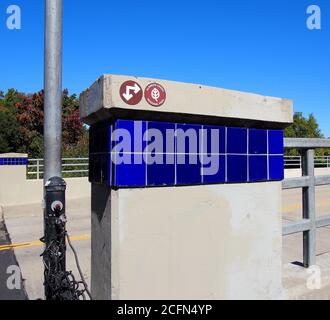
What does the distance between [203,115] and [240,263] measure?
109 centimetres

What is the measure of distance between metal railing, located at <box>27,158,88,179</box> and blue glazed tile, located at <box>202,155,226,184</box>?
40.1ft

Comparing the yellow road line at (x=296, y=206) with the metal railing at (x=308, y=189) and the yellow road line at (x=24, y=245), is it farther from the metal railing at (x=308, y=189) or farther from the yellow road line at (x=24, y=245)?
the metal railing at (x=308, y=189)

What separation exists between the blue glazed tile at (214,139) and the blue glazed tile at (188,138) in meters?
0.05

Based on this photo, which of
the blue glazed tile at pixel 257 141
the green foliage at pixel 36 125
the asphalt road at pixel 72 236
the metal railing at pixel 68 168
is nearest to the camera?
the blue glazed tile at pixel 257 141

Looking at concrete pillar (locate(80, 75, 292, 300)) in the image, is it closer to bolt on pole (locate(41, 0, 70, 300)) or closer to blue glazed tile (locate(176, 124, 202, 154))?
blue glazed tile (locate(176, 124, 202, 154))

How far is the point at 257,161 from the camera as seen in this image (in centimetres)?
274

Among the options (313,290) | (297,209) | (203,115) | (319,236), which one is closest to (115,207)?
(203,115)

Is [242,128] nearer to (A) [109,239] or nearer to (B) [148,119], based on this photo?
(B) [148,119]

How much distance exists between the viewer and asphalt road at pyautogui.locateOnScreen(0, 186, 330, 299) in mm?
5402

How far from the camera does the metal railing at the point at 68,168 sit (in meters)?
14.2

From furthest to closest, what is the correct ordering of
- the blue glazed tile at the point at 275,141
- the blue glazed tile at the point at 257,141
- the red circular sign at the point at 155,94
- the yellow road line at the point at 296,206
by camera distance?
the yellow road line at the point at 296,206 < the blue glazed tile at the point at 275,141 < the blue glazed tile at the point at 257,141 < the red circular sign at the point at 155,94

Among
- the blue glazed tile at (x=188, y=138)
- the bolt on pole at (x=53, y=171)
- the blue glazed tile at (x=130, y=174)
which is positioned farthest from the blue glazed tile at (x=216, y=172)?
the bolt on pole at (x=53, y=171)

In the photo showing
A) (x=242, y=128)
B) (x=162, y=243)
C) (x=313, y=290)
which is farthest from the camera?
(x=313, y=290)

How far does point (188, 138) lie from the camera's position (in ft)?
7.77
